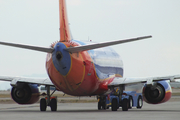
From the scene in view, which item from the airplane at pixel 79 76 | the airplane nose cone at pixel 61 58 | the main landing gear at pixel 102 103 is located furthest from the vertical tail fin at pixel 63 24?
the main landing gear at pixel 102 103

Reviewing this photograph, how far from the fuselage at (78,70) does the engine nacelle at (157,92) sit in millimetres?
3529

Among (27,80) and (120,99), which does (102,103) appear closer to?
(120,99)

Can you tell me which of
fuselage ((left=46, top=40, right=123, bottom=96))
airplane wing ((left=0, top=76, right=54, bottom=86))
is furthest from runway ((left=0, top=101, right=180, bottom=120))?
airplane wing ((left=0, top=76, right=54, bottom=86))

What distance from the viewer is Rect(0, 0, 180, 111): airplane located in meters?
26.9

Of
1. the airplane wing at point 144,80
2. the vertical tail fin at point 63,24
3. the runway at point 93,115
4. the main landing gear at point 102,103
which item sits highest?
the vertical tail fin at point 63,24

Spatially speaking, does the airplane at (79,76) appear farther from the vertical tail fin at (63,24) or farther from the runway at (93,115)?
the runway at (93,115)

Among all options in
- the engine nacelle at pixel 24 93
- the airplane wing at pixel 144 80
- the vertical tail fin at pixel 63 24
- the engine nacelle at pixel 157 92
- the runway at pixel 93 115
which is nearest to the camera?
the runway at pixel 93 115

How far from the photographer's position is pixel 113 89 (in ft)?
112

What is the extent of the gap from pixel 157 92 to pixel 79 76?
700 centimetres

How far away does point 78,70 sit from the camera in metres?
27.9

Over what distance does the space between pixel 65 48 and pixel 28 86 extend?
26.6 feet

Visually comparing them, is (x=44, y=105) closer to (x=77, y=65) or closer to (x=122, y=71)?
(x=77, y=65)

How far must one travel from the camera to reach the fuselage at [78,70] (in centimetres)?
2698

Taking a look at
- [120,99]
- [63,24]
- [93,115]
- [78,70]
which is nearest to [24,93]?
[78,70]
